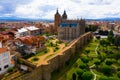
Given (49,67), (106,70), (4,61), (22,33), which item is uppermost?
(22,33)

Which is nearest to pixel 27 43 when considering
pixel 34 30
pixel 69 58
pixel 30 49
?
pixel 30 49

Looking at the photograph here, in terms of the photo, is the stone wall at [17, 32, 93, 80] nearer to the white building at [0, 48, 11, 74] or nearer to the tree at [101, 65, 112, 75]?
the white building at [0, 48, 11, 74]

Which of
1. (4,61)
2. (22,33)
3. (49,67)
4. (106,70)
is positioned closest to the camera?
(49,67)

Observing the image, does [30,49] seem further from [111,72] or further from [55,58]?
[111,72]

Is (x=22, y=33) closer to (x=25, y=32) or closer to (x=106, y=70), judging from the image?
(x=25, y=32)

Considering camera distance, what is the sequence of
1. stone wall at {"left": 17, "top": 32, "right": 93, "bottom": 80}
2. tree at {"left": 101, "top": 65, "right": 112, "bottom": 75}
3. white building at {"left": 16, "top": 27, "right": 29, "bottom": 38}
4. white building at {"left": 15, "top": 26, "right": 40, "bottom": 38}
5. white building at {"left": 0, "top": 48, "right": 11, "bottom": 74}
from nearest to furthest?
1. stone wall at {"left": 17, "top": 32, "right": 93, "bottom": 80}
2. white building at {"left": 0, "top": 48, "right": 11, "bottom": 74}
3. tree at {"left": 101, "top": 65, "right": 112, "bottom": 75}
4. white building at {"left": 16, "top": 27, "right": 29, "bottom": 38}
5. white building at {"left": 15, "top": 26, "right": 40, "bottom": 38}

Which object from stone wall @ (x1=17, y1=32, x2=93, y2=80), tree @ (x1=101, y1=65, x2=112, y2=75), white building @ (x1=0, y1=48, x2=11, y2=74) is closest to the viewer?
stone wall @ (x1=17, y1=32, x2=93, y2=80)

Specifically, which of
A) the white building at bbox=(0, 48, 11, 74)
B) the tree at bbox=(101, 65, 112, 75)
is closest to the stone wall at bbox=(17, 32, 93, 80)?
the white building at bbox=(0, 48, 11, 74)

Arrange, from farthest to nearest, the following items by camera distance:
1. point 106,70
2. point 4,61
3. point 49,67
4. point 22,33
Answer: point 22,33
point 106,70
point 4,61
point 49,67

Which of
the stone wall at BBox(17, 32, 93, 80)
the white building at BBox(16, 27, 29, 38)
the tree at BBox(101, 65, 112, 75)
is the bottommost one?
the tree at BBox(101, 65, 112, 75)

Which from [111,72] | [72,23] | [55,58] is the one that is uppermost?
[72,23]

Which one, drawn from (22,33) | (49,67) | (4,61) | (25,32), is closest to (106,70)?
(49,67)
